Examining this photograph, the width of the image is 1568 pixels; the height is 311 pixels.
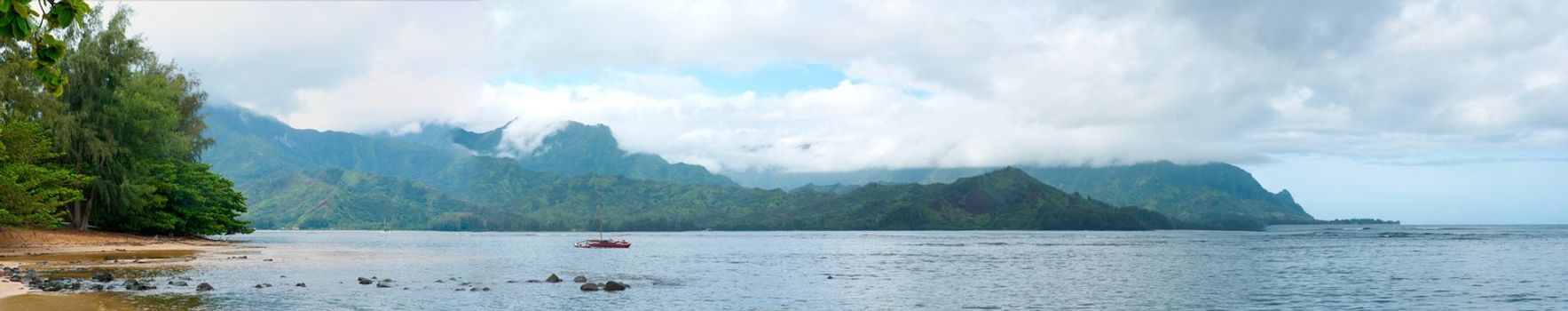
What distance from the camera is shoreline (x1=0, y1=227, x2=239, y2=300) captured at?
6412 centimetres

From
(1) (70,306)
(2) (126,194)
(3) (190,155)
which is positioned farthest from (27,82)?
(1) (70,306)

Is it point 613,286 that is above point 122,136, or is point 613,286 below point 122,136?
below

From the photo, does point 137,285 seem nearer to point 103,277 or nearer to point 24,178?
point 103,277

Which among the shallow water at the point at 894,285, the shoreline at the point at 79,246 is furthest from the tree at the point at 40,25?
the shoreline at the point at 79,246

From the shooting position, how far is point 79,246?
85688 millimetres

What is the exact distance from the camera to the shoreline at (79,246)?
6412 cm

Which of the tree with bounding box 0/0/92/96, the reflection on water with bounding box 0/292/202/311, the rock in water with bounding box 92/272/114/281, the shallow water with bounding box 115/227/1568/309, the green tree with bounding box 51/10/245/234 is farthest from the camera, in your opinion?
the green tree with bounding box 51/10/245/234

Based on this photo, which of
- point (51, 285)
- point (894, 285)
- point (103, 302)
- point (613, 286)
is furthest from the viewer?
point (894, 285)

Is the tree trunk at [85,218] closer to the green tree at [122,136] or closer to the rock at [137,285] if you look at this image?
the green tree at [122,136]

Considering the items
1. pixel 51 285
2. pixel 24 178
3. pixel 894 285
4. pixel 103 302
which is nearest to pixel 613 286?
pixel 894 285

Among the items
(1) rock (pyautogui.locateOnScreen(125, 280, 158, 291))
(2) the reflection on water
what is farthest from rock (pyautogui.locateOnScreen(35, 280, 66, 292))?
(1) rock (pyautogui.locateOnScreen(125, 280, 158, 291))

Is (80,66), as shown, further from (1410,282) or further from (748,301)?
(1410,282)

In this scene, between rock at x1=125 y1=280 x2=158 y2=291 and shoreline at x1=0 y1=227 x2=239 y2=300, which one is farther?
shoreline at x1=0 y1=227 x2=239 y2=300

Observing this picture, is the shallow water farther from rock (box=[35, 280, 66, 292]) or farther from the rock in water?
the rock in water
